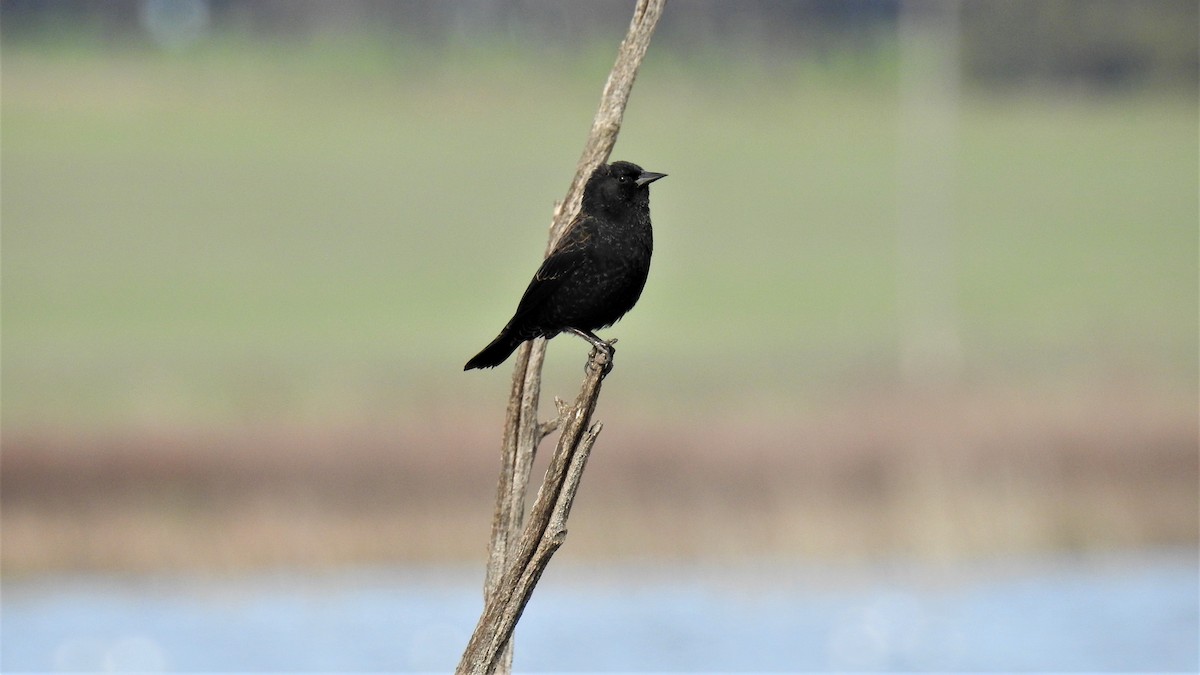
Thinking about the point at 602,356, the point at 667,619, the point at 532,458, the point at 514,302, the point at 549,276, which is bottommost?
the point at 532,458

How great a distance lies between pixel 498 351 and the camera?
4.05 meters

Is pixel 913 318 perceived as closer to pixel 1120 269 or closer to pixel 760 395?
pixel 1120 269

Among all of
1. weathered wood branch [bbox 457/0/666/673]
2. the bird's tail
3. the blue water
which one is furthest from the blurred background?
weathered wood branch [bbox 457/0/666/673]

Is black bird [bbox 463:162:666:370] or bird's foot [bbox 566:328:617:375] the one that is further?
black bird [bbox 463:162:666:370]

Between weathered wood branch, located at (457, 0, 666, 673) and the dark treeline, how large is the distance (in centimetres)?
2686

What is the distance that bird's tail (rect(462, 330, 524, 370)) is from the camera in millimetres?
3965

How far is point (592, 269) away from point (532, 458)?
618mm

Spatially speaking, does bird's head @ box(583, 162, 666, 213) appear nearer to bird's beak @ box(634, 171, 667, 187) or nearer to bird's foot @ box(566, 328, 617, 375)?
bird's beak @ box(634, 171, 667, 187)

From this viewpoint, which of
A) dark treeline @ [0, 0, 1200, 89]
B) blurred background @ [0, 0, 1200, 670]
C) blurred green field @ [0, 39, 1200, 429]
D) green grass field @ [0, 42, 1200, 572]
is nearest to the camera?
blurred background @ [0, 0, 1200, 670]

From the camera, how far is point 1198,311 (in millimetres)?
26391


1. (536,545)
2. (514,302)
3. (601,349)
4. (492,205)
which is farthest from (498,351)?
(492,205)

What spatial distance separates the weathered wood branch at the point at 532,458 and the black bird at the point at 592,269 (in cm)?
6

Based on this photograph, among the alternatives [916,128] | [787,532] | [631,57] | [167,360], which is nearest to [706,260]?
[916,128]

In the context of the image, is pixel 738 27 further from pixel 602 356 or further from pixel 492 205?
pixel 602 356
